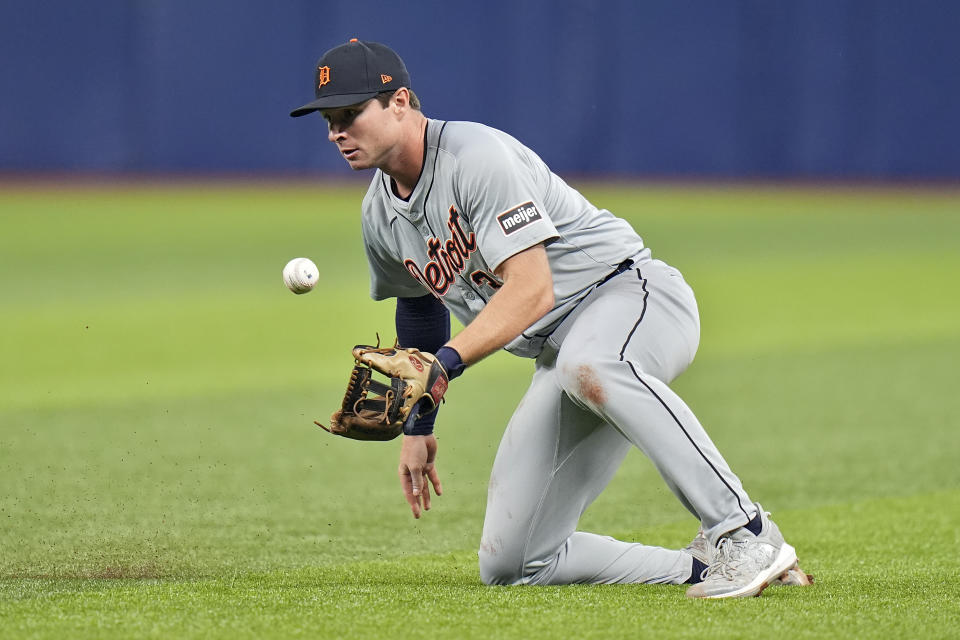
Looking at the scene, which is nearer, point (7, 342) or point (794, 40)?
point (7, 342)

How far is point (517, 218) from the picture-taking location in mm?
3611

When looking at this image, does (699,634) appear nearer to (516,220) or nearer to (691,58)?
(516,220)

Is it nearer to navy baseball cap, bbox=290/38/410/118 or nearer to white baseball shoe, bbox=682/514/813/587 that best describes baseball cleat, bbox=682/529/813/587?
white baseball shoe, bbox=682/514/813/587

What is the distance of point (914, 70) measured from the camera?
20.7 meters

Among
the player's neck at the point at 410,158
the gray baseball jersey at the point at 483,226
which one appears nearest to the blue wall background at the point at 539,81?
the gray baseball jersey at the point at 483,226

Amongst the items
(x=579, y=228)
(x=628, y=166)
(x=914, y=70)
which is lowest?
(x=628, y=166)

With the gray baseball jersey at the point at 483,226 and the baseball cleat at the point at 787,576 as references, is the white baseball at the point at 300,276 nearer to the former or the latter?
the gray baseball jersey at the point at 483,226

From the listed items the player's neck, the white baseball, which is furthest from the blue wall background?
the player's neck

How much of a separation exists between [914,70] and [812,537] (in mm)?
17355

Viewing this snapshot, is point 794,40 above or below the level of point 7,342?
above

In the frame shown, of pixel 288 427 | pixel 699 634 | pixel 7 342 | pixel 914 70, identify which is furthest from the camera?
pixel 914 70

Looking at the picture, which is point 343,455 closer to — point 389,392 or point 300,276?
point 300,276

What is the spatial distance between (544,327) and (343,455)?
3.23m

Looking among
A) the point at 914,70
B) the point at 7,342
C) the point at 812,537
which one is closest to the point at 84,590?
the point at 812,537
